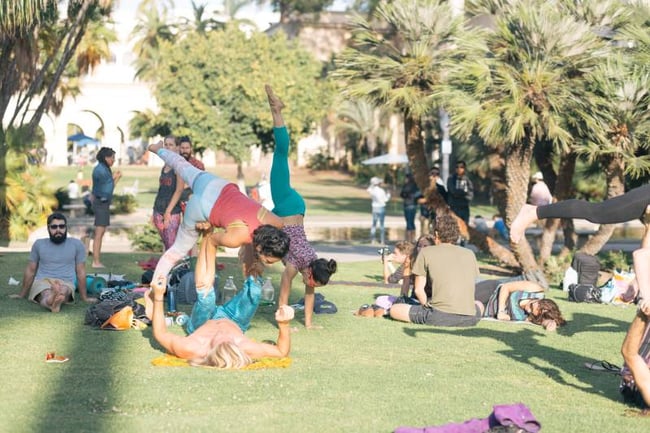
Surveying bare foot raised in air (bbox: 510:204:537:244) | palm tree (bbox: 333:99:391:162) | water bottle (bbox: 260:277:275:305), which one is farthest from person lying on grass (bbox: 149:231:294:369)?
palm tree (bbox: 333:99:391:162)

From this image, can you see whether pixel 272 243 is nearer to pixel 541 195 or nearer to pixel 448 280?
pixel 448 280

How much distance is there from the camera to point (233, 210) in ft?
28.3

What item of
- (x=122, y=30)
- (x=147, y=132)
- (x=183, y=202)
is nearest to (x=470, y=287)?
(x=183, y=202)

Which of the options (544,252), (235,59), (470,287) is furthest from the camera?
(235,59)

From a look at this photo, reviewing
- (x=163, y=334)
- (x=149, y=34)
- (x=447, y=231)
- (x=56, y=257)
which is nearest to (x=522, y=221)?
(x=163, y=334)

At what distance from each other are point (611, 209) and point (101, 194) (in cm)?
925

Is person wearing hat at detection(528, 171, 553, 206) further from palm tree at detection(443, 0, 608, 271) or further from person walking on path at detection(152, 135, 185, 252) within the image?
person walking on path at detection(152, 135, 185, 252)

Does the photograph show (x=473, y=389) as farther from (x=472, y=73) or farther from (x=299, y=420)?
(x=472, y=73)

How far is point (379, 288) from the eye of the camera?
45.3ft

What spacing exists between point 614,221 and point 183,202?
264 inches

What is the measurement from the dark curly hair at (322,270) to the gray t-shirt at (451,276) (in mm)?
1167

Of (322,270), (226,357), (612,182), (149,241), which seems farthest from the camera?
(149,241)

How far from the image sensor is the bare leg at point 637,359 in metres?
6.63

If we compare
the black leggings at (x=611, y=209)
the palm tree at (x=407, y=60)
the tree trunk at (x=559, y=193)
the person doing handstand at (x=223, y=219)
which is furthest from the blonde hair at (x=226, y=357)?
the tree trunk at (x=559, y=193)
